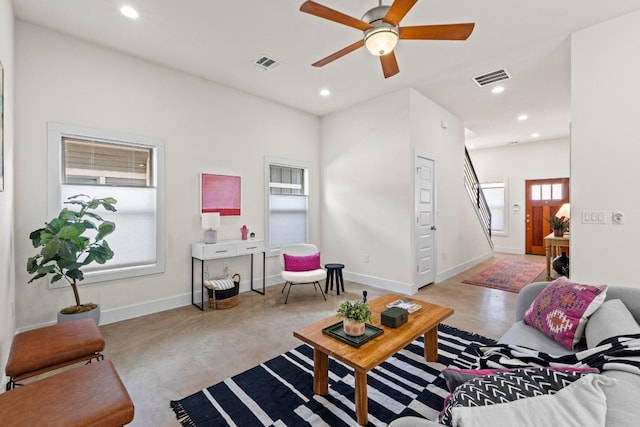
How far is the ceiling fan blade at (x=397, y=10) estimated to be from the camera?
1.93 meters

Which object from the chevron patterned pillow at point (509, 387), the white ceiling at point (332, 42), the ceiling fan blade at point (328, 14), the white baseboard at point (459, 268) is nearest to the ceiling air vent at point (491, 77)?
the white ceiling at point (332, 42)

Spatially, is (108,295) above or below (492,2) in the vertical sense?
below

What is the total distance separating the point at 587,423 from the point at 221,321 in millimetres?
3316

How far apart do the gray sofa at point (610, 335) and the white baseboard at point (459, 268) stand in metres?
2.80

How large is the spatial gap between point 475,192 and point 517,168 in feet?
6.31

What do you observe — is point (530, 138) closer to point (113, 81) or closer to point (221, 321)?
point (221, 321)

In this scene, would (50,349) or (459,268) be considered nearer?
(50,349)

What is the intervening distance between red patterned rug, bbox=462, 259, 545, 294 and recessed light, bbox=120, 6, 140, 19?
5846 mm

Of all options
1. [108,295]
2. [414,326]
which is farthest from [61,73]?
[414,326]

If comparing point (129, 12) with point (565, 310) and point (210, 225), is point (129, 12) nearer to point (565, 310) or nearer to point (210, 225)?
point (210, 225)

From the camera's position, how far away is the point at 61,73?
9.92 ft

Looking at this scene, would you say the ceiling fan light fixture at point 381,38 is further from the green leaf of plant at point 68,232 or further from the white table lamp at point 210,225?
the green leaf of plant at point 68,232

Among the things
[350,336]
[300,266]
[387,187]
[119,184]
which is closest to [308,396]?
[350,336]

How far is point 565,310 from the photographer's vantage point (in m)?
1.87
